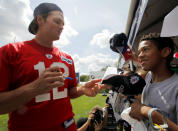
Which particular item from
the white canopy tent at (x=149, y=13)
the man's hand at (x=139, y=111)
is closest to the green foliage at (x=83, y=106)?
the white canopy tent at (x=149, y=13)

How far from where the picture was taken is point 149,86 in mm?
1206

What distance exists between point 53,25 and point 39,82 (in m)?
0.72

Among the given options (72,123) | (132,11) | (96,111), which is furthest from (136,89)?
(132,11)

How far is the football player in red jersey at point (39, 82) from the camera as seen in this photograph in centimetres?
80

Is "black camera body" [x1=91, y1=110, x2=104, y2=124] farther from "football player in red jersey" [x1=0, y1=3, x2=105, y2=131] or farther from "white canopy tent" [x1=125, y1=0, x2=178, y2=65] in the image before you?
"white canopy tent" [x1=125, y1=0, x2=178, y2=65]

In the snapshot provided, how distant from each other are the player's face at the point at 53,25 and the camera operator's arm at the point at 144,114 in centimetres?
104

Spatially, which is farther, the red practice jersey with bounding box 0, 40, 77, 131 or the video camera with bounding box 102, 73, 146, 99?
the red practice jersey with bounding box 0, 40, 77, 131

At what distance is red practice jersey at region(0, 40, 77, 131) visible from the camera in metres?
0.92

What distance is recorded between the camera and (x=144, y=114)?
31.1 inches

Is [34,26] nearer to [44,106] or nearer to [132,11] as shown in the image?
[44,106]

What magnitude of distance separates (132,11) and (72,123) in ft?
9.33

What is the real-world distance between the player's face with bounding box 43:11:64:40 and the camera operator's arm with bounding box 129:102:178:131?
104 centimetres

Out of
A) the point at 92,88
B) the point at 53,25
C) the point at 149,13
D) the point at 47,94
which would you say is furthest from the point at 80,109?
the point at 53,25

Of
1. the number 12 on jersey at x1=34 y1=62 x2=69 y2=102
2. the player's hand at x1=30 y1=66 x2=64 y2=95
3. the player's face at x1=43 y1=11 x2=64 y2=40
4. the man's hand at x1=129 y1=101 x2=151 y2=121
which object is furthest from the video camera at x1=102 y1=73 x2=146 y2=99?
the player's face at x1=43 y1=11 x2=64 y2=40
